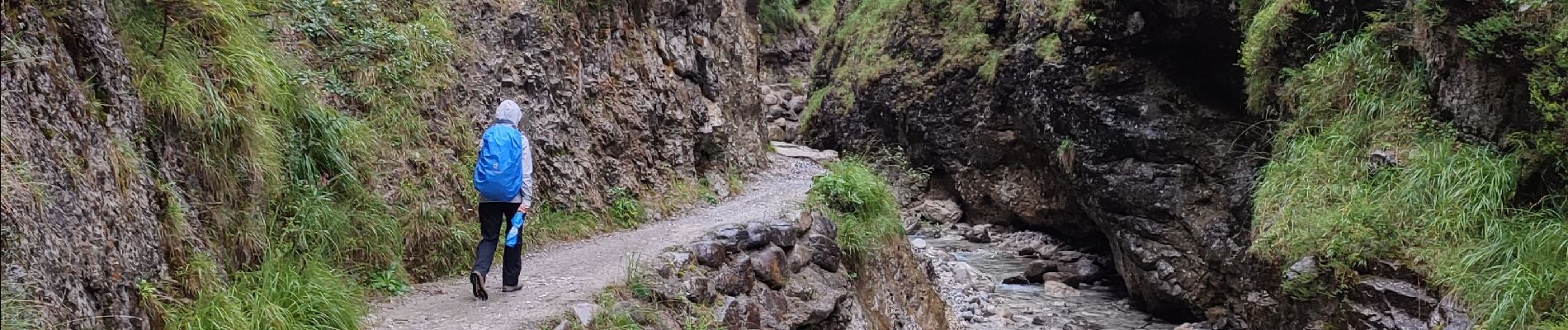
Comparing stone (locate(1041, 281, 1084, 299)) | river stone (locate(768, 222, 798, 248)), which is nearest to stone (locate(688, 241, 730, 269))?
river stone (locate(768, 222, 798, 248))

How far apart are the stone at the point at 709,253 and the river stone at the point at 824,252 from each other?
130cm

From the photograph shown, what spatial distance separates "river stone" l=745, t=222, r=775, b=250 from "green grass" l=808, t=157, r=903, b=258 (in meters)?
1.26

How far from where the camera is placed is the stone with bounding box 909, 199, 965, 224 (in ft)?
68.7

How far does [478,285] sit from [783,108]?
79.5ft

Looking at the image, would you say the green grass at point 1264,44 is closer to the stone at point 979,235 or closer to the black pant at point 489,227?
the stone at point 979,235

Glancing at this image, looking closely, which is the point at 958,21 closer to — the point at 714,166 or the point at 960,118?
the point at 960,118

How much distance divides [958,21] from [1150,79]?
759cm

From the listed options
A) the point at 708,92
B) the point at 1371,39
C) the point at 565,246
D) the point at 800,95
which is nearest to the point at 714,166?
the point at 708,92

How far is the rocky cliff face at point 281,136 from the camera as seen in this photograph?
4.01 metres

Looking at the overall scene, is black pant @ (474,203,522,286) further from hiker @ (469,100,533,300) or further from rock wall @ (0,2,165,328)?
rock wall @ (0,2,165,328)

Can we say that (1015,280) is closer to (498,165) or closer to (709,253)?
(709,253)

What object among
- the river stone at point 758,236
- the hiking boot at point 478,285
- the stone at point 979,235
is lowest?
the stone at point 979,235

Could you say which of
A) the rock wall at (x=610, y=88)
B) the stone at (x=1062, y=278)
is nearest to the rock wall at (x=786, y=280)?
the rock wall at (x=610, y=88)

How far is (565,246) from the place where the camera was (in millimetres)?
8266
